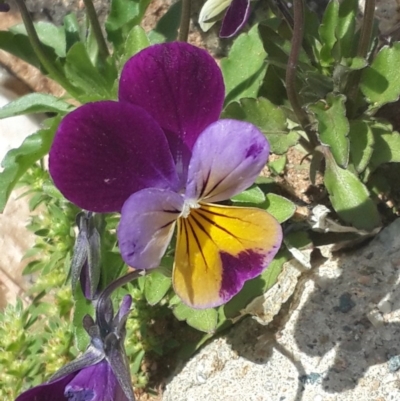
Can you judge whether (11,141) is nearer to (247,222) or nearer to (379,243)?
(379,243)

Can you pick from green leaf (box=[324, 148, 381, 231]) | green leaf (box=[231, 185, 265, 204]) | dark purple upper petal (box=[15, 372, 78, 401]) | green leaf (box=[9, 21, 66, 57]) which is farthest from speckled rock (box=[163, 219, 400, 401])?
green leaf (box=[9, 21, 66, 57])

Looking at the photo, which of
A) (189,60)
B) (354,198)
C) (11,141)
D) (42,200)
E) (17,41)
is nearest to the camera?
(189,60)

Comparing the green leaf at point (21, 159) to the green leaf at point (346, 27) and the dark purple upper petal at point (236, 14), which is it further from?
the green leaf at point (346, 27)

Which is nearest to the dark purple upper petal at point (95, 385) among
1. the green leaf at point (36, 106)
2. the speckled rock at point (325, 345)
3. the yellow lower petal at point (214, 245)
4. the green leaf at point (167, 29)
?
the yellow lower petal at point (214, 245)

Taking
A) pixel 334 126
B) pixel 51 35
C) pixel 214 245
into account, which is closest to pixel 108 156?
pixel 214 245

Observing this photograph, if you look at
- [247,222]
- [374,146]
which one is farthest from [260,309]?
[247,222]

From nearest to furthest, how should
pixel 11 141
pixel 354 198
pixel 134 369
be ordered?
pixel 354 198
pixel 134 369
pixel 11 141

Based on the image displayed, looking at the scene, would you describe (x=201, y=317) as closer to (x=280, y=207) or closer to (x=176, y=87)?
(x=280, y=207)

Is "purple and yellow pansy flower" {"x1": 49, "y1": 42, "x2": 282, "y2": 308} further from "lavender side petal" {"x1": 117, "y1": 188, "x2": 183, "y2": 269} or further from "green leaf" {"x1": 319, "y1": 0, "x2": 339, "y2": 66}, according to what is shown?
"green leaf" {"x1": 319, "y1": 0, "x2": 339, "y2": 66}
